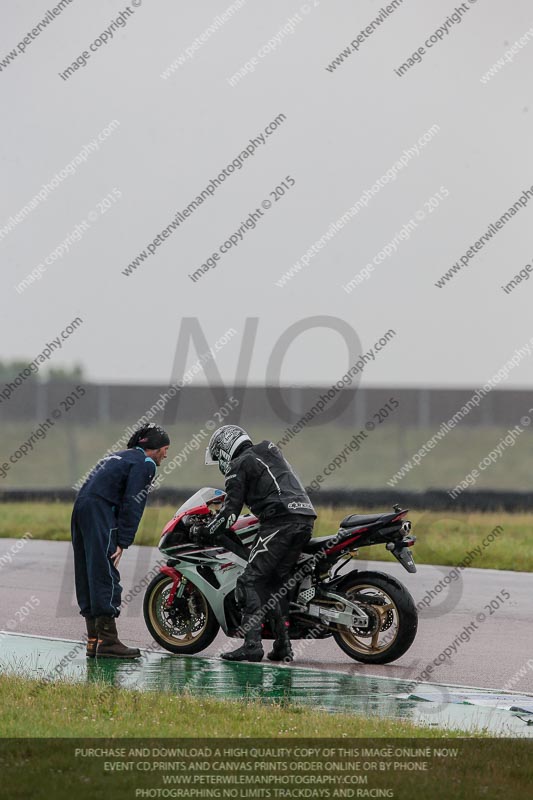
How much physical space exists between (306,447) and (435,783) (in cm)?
4342

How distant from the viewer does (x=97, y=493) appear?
1011cm

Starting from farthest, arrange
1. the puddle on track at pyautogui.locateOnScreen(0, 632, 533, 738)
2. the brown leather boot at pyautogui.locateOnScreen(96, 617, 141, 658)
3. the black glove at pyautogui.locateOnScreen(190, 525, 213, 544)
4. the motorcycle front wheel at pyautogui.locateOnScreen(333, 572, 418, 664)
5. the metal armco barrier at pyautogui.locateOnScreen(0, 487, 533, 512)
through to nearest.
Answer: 1. the metal armco barrier at pyautogui.locateOnScreen(0, 487, 533, 512)
2. the black glove at pyautogui.locateOnScreen(190, 525, 213, 544)
3. the brown leather boot at pyautogui.locateOnScreen(96, 617, 141, 658)
4. the motorcycle front wheel at pyautogui.locateOnScreen(333, 572, 418, 664)
5. the puddle on track at pyautogui.locateOnScreen(0, 632, 533, 738)

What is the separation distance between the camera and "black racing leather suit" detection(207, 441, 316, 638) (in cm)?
992

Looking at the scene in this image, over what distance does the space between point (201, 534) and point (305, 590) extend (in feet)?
2.99

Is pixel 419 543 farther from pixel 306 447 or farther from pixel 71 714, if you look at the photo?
pixel 306 447

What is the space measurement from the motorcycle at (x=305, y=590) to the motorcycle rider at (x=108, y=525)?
41 centimetres

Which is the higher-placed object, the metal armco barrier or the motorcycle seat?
the metal armco barrier

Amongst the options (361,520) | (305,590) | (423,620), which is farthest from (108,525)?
(423,620)

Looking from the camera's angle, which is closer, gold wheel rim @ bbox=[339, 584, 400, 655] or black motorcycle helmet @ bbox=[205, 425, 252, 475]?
gold wheel rim @ bbox=[339, 584, 400, 655]

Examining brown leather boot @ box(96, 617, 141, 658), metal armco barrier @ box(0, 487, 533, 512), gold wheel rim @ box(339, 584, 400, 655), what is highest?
metal armco barrier @ box(0, 487, 533, 512)

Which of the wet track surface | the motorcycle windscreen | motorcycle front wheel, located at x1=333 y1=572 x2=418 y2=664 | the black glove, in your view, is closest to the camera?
motorcycle front wheel, located at x1=333 y1=572 x2=418 y2=664

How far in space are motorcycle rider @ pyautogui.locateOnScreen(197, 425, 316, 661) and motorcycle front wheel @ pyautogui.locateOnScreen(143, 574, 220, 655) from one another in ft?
1.64

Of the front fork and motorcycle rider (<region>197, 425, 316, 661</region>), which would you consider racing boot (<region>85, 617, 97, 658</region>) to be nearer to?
the front fork

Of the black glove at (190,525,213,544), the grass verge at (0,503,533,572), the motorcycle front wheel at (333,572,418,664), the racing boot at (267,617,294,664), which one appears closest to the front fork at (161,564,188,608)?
the black glove at (190,525,213,544)
